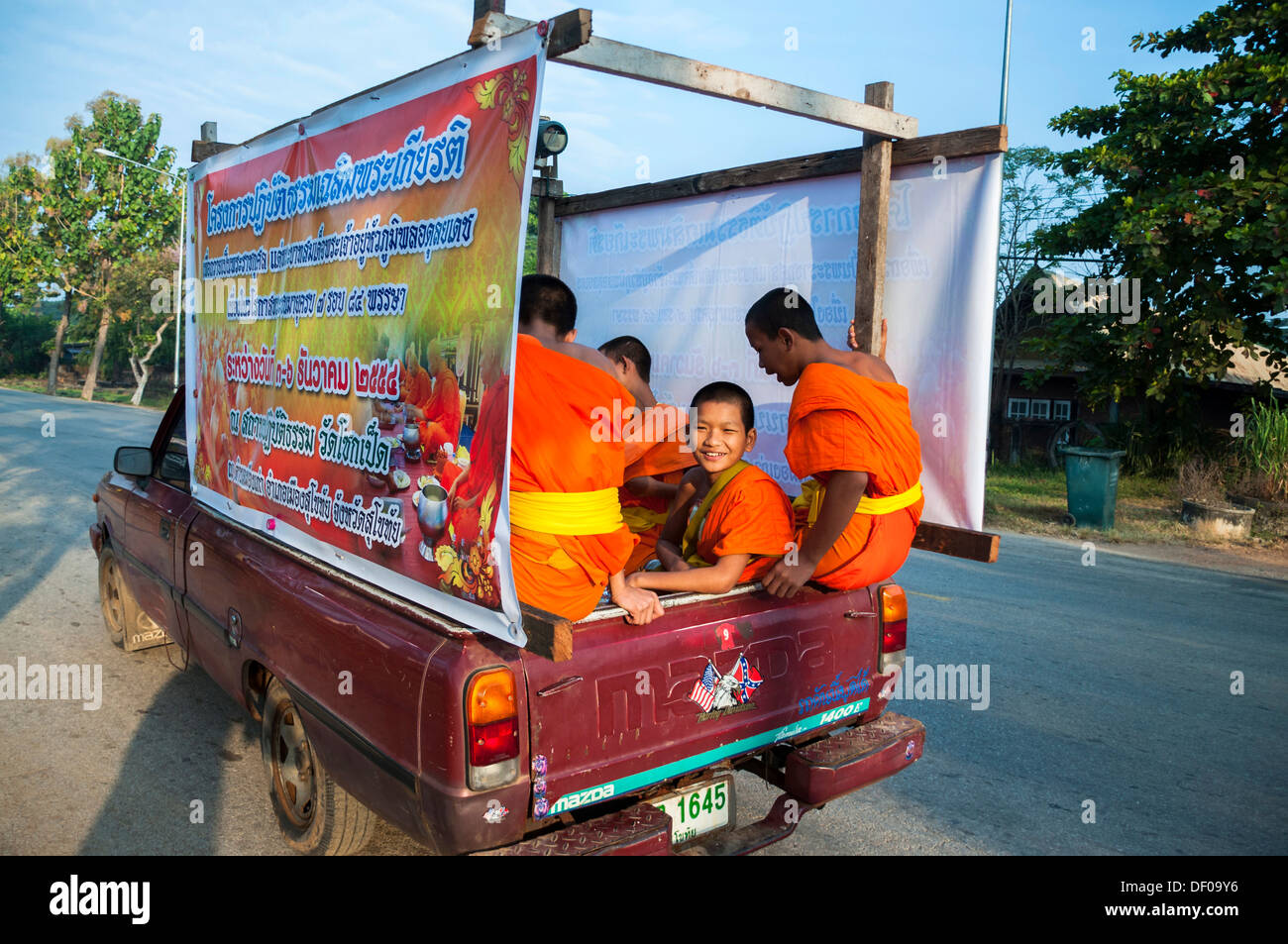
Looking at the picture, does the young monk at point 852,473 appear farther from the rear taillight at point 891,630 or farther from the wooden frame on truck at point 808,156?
the wooden frame on truck at point 808,156

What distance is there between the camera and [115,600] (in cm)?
530

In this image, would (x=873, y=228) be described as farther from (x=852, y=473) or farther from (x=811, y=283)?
(x=852, y=473)

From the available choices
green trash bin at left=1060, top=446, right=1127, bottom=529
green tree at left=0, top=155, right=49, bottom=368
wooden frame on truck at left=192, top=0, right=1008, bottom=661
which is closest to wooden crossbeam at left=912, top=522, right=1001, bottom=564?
wooden frame on truck at left=192, top=0, right=1008, bottom=661

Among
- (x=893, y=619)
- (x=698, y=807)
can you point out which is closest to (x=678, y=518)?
(x=893, y=619)

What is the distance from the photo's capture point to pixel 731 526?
320cm

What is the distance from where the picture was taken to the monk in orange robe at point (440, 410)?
8.32 feet

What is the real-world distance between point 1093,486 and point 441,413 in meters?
11.5

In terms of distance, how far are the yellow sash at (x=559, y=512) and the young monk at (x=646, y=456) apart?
1.01 metres

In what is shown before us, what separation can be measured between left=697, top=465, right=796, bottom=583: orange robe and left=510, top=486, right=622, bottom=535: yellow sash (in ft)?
1.61

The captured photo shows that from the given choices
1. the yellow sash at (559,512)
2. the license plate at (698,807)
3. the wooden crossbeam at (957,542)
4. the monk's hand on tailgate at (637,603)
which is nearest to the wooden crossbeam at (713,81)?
the yellow sash at (559,512)

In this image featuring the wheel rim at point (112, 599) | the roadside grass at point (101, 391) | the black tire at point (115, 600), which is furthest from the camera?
the roadside grass at point (101, 391)

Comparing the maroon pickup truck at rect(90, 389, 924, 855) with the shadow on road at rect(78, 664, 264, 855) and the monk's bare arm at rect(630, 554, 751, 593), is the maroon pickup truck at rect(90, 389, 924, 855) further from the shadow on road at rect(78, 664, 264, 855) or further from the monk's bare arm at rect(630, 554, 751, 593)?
the shadow on road at rect(78, 664, 264, 855)
